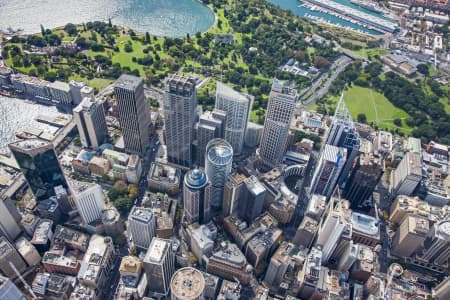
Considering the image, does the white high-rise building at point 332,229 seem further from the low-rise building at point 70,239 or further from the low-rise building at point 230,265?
the low-rise building at point 70,239

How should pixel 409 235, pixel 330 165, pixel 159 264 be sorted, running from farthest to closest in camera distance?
pixel 330 165 → pixel 409 235 → pixel 159 264

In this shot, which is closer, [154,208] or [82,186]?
[82,186]

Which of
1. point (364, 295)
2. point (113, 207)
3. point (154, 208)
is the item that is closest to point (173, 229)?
point (154, 208)

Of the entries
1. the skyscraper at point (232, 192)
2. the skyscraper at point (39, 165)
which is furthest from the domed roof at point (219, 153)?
the skyscraper at point (39, 165)

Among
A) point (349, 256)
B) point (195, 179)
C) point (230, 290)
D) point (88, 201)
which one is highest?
point (195, 179)

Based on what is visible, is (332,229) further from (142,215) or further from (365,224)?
(142,215)

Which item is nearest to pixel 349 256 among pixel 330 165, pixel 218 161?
pixel 330 165

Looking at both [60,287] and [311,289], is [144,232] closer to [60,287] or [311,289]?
[60,287]
